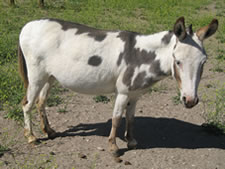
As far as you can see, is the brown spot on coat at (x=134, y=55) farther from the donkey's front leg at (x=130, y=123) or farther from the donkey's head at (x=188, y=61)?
the donkey's front leg at (x=130, y=123)

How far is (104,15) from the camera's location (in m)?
12.8

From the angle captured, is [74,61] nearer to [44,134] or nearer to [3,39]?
[44,134]

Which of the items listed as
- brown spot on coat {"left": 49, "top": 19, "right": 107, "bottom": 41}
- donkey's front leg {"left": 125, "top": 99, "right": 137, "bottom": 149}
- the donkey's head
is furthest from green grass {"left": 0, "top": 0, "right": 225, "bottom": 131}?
the donkey's head

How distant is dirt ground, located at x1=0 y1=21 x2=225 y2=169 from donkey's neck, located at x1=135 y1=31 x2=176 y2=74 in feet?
4.39

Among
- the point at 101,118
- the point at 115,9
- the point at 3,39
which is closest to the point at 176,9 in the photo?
the point at 115,9

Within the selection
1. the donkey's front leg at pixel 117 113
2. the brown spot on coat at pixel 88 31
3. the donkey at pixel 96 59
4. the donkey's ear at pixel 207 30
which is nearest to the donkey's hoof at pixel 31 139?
the donkey at pixel 96 59

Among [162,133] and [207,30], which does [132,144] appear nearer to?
[162,133]

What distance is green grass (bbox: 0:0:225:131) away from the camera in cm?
756

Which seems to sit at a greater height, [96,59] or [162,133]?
[96,59]

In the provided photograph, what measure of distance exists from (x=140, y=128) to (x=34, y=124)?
1807mm

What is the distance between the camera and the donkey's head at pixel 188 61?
3.54 m

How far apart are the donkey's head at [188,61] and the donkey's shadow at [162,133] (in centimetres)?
137

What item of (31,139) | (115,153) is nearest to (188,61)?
(115,153)

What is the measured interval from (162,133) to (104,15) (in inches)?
342
